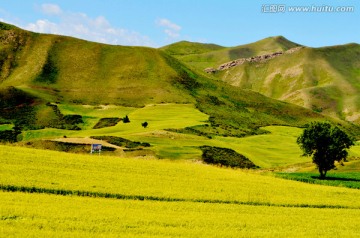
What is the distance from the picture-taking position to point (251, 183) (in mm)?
45656

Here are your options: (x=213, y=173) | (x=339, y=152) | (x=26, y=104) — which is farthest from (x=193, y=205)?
(x=26, y=104)

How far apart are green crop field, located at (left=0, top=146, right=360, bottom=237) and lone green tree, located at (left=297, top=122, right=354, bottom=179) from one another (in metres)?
33.2

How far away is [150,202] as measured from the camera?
32.1 meters

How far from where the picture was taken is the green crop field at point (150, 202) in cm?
2359

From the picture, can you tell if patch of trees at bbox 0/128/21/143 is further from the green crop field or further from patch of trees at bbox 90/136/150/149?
the green crop field

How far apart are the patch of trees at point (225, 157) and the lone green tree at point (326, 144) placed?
1594 cm

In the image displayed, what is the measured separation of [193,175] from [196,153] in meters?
46.6

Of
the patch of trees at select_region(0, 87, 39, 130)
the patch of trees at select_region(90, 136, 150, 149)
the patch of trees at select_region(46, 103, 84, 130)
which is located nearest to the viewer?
the patch of trees at select_region(90, 136, 150, 149)

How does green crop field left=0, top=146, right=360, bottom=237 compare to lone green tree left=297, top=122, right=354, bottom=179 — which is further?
lone green tree left=297, top=122, right=354, bottom=179

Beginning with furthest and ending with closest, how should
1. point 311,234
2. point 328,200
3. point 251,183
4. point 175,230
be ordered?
1. point 251,183
2. point 328,200
3. point 311,234
4. point 175,230

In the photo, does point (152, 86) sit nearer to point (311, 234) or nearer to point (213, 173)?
point (213, 173)

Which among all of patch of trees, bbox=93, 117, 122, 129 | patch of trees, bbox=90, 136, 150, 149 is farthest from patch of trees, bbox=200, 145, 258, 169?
patch of trees, bbox=93, 117, 122, 129

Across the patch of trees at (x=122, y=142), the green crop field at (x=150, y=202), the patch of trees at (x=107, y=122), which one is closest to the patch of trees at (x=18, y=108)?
the patch of trees at (x=107, y=122)

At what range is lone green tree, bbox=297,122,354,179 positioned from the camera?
7962cm
